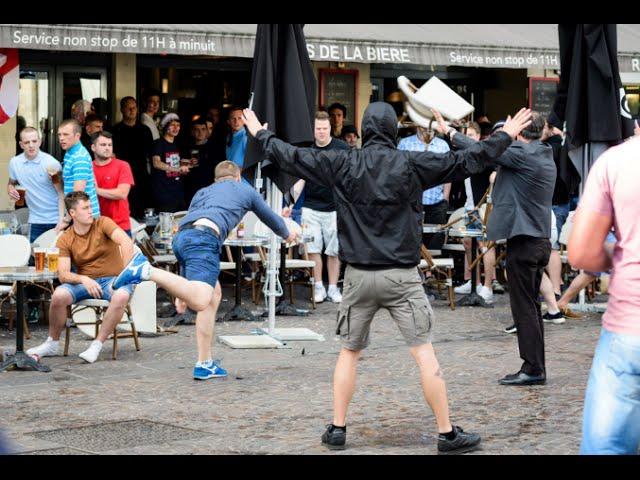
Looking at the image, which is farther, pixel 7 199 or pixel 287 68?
pixel 7 199

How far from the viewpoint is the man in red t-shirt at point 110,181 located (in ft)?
41.7

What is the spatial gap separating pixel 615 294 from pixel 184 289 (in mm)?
5074

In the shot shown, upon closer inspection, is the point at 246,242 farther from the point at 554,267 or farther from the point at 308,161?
the point at 308,161

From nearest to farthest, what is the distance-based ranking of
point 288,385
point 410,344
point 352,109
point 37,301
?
1. point 410,344
2. point 288,385
3. point 37,301
4. point 352,109

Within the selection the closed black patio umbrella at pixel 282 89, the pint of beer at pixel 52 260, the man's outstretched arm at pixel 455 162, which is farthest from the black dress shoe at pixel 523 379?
the pint of beer at pixel 52 260

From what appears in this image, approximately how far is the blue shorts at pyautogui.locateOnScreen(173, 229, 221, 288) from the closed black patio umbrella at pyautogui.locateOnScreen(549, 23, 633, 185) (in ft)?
13.8

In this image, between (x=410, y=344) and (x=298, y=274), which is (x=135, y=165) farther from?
(x=410, y=344)

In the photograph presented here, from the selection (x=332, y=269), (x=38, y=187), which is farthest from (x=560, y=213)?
(x=38, y=187)

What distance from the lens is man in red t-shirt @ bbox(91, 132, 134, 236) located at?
12.7m

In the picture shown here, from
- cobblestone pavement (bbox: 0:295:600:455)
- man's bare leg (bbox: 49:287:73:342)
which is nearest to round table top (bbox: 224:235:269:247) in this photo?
cobblestone pavement (bbox: 0:295:600:455)

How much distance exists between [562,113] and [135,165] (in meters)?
5.57

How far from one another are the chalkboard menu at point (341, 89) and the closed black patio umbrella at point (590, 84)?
6.56 m

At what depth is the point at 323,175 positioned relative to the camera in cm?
748
